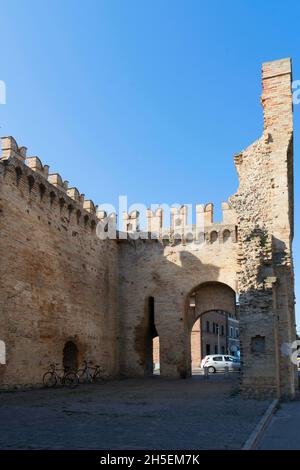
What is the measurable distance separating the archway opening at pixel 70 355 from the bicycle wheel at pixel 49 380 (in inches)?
93.7

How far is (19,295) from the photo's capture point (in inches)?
632

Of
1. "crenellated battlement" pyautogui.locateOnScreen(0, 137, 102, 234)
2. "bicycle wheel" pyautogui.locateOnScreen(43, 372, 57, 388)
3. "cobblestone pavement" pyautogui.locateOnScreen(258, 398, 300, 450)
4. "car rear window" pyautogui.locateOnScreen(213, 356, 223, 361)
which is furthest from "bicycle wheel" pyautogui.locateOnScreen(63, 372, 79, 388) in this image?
"car rear window" pyautogui.locateOnScreen(213, 356, 223, 361)

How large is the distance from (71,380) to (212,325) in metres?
30.7

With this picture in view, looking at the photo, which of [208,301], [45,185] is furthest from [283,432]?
[208,301]

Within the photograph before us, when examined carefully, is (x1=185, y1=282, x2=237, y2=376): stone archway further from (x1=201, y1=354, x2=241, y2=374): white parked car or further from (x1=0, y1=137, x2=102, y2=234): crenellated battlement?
(x1=0, y1=137, x2=102, y2=234): crenellated battlement

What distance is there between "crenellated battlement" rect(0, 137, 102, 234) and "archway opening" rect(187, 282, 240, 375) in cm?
735

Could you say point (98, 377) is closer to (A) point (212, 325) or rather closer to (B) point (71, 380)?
(B) point (71, 380)

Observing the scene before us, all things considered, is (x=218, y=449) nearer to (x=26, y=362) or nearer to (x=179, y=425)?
(x=179, y=425)

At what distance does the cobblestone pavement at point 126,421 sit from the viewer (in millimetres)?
6824

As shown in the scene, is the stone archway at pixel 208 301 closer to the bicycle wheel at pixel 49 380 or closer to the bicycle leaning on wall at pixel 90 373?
the bicycle leaning on wall at pixel 90 373

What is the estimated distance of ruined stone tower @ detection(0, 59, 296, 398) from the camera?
48.1 feet

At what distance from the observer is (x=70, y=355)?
2078 centimetres

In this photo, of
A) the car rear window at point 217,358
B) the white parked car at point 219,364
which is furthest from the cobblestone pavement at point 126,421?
the car rear window at point 217,358

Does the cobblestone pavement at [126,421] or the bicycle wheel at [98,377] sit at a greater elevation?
the cobblestone pavement at [126,421]
